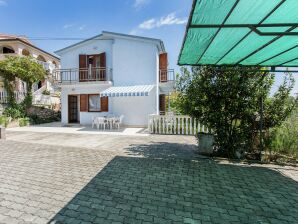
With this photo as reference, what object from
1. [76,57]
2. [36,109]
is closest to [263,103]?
[76,57]

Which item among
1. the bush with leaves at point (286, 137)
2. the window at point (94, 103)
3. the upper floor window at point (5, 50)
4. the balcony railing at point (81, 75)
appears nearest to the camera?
the bush with leaves at point (286, 137)

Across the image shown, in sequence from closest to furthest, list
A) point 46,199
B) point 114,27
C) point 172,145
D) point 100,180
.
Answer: point 46,199
point 100,180
point 172,145
point 114,27

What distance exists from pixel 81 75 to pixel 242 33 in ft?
62.5

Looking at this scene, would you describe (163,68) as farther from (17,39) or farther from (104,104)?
(17,39)

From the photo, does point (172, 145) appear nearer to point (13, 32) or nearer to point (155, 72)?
point (155, 72)

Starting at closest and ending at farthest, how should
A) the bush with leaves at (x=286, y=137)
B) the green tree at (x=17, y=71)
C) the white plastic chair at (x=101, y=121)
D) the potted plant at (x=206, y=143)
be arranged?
the potted plant at (x=206, y=143) < the bush with leaves at (x=286, y=137) < the white plastic chair at (x=101, y=121) < the green tree at (x=17, y=71)

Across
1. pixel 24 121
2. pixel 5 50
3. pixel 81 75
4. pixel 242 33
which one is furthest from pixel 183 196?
pixel 5 50

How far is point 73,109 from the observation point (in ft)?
76.8

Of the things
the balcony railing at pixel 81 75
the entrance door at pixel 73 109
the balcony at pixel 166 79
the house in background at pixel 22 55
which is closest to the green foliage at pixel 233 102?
the balcony at pixel 166 79

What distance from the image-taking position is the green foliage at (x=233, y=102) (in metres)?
8.39

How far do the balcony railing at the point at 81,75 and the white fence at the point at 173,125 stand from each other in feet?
26.6

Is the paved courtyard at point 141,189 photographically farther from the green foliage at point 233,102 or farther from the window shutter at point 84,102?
the window shutter at point 84,102

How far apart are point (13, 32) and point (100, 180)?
146 ft

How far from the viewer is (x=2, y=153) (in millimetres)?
9188
